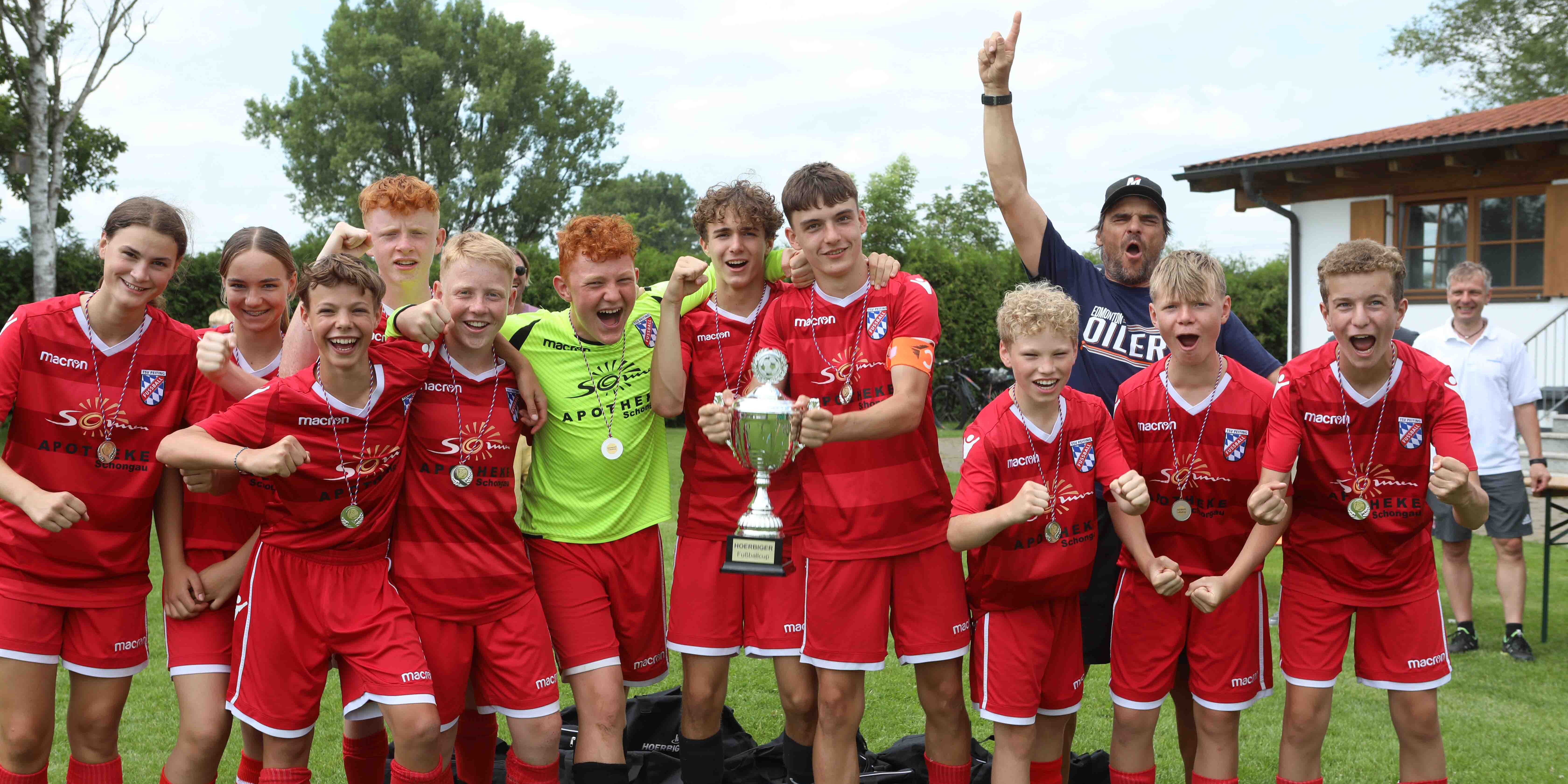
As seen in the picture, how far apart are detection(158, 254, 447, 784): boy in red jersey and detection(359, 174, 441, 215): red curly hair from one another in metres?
0.73

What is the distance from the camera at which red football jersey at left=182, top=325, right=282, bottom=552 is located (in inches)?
146

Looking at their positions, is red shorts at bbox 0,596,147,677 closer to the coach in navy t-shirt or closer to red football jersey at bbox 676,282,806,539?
red football jersey at bbox 676,282,806,539

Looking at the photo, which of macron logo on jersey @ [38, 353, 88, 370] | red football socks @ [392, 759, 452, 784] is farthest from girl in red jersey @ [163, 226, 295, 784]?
red football socks @ [392, 759, 452, 784]

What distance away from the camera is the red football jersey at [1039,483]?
3604 mm

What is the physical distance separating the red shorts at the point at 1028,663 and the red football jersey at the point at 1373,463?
2.88 feet

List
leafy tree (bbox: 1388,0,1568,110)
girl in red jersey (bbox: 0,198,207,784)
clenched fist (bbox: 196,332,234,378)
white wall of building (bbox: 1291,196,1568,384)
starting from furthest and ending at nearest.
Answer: leafy tree (bbox: 1388,0,1568,110), white wall of building (bbox: 1291,196,1568,384), girl in red jersey (bbox: 0,198,207,784), clenched fist (bbox: 196,332,234,378)

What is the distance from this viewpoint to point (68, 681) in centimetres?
593

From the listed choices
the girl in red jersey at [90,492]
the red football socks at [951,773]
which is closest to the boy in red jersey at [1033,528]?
the red football socks at [951,773]

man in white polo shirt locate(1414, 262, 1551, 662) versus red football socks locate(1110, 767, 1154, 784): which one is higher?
man in white polo shirt locate(1414, 262, 1551, 662)

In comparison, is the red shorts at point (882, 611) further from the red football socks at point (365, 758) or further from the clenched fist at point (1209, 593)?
the red football socks at point (365, 758)

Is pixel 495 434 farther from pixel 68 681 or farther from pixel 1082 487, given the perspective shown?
pixel 68 681

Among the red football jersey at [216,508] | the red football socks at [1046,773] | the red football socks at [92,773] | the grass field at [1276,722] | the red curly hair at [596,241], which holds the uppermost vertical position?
the red curly hair at [596,241]

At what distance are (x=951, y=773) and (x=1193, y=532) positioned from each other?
3.95 ft

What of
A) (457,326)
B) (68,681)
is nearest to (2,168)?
(68,681)
